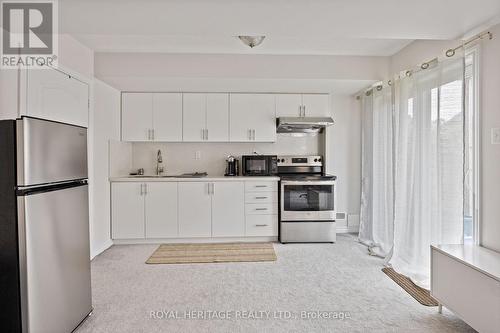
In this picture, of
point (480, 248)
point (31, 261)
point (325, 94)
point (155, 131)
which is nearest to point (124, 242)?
point (155, 131)

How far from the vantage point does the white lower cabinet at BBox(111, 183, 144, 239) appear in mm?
4039

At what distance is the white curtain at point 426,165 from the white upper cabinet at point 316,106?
1.18 m

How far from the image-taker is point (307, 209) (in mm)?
4156

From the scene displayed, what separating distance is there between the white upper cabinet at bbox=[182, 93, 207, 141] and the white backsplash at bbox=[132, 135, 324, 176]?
334mm

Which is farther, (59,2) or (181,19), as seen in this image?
(181,19)

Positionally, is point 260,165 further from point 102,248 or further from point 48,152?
point 48,152

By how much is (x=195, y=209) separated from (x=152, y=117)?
152 centimetres

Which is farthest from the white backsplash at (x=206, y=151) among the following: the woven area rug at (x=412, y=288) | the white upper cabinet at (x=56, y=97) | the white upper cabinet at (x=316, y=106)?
the woven area rug at (x=412, y=288)

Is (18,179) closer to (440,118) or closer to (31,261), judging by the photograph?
(31,261)

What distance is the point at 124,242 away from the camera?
4121 mm

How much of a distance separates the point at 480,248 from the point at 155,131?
398cm

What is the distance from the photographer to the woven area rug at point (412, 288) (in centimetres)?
244

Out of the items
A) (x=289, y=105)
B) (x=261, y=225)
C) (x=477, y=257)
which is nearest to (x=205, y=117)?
(x=289, y=105)

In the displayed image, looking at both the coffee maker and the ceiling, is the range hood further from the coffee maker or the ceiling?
the ceiling
